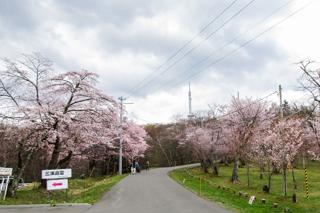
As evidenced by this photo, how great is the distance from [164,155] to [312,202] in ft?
154

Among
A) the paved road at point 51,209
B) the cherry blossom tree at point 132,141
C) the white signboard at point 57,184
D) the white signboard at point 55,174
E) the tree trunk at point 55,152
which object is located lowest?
the paved road at point 51,209

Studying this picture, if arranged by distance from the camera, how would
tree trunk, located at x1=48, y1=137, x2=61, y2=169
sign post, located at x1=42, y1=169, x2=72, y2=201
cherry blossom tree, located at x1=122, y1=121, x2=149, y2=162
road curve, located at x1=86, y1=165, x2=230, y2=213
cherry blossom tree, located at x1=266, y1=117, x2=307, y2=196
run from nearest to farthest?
road curve, located at x1=86, y1=165, x2=230, y2=213 → sign post, located at x1=42, y1=169, x2=72, y2=201 → cherry blossom tree, located at x1=266, y1=117, x2=307, y2=196 → tree trunk, located at x1=48, y1=137, x2=61, y2=169 → cherry blossom tree, located at x1=122, y1=121, x2=149, y2=162

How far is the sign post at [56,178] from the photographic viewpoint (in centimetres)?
1814

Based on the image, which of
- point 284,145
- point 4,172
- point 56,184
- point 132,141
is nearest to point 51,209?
point 56,184

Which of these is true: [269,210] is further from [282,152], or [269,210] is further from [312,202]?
[282,152]

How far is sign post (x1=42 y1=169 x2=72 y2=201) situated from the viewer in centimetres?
1814

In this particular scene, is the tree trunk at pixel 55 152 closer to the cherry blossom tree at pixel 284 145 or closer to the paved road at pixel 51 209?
the paved road at pixel 51 209

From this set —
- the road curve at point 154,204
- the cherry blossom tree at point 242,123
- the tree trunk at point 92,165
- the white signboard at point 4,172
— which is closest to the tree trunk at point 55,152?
the white signboard at point 4,172

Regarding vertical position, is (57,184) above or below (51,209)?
above

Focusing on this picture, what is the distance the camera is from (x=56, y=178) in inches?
724

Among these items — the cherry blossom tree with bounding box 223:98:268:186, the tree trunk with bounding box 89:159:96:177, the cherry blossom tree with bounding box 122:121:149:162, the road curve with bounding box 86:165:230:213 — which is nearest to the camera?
the road curve with bounding box 86:165:230:213

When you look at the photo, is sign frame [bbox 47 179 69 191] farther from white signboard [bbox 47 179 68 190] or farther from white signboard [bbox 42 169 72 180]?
white signboard [bbox 42 169 72 180]

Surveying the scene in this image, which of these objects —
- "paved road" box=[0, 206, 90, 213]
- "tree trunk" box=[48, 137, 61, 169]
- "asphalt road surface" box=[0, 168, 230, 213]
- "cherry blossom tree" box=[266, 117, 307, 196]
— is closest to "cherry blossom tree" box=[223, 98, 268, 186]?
"cherry blossom tree" box=[266, 117, 307, 196]

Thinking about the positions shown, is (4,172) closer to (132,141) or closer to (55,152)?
(55,152)
